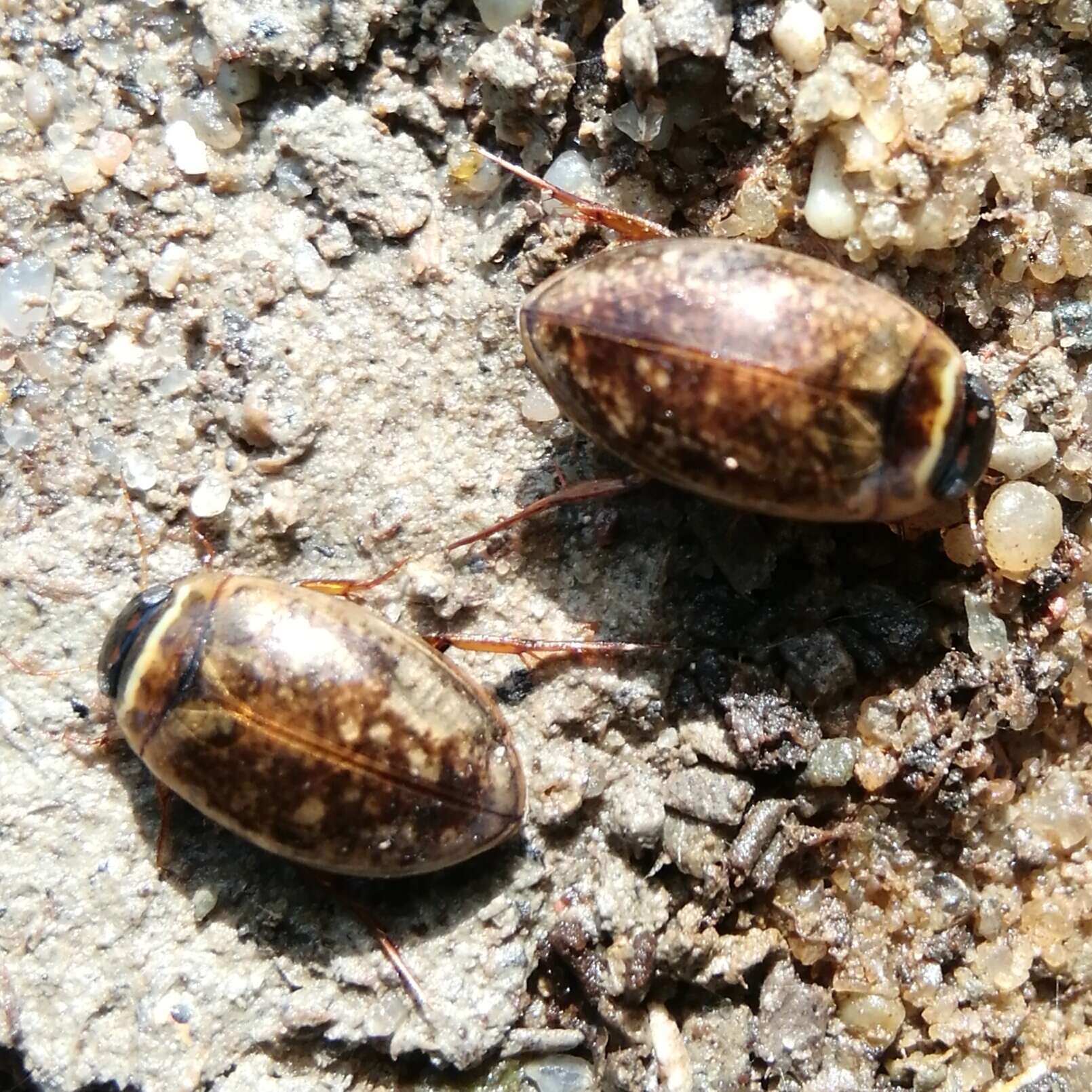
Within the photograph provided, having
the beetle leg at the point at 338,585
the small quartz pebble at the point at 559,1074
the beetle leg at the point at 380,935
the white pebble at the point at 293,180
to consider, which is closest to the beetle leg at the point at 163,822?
the beetle leg at the point at 380,935

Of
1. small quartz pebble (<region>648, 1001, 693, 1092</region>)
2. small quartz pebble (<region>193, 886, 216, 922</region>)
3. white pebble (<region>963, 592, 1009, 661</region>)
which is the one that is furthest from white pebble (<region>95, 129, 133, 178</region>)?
small quartz pebble (<region>648, 1001, 693, 1092</region>)

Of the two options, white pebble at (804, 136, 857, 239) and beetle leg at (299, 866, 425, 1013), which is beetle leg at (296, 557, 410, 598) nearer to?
beetle leg at (299, 866, 425, 1013)

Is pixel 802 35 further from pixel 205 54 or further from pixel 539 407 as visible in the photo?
pixel 205 54

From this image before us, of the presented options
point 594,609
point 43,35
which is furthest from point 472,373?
point 43,35

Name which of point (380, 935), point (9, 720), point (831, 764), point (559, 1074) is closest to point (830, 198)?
point (831, 764)

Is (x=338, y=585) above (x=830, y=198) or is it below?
below

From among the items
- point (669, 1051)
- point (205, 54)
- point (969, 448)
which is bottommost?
point (669, 1051)

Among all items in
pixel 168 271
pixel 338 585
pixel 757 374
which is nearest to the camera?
pixel 757 374

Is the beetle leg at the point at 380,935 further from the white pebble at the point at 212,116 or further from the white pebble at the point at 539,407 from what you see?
the white pebble at the point at 212,116
